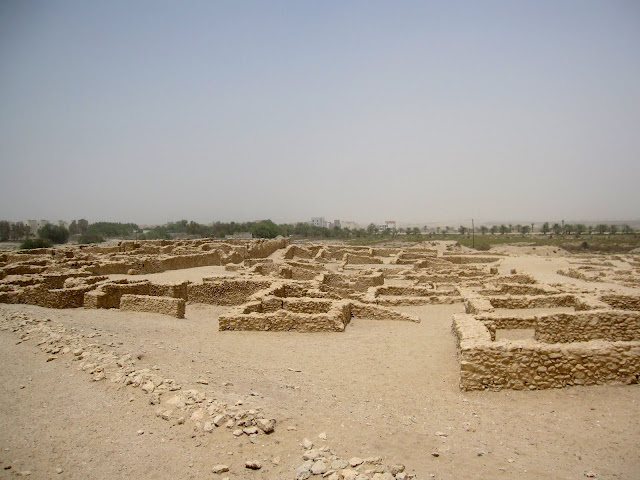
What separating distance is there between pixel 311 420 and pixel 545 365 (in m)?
4.28

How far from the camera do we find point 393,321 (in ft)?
45.7

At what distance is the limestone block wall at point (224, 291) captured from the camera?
17.2m

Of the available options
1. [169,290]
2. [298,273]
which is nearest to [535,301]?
[169,290]

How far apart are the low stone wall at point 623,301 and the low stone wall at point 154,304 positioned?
45.4ft

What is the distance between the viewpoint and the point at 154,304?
14867mm

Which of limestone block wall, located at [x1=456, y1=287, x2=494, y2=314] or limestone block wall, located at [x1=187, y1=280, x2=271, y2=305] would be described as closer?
limestone block wall, located at [x1=456, y1=287, x2=494, y2=314]

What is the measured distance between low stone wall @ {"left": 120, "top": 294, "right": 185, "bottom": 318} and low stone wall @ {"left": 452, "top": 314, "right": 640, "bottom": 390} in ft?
33.3

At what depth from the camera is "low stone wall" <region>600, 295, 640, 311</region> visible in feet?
43.9

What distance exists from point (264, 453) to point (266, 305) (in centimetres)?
895

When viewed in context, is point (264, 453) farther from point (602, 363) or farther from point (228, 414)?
point (602, 363)

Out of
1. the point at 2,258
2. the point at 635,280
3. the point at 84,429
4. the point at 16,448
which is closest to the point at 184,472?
the point at 84,429

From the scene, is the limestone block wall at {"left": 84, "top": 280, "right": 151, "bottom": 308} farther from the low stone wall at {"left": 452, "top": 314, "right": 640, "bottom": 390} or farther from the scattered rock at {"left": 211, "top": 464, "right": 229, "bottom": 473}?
the low stone wall at {"left": 452, "top": 314, "right": 640, "bottom": 390}

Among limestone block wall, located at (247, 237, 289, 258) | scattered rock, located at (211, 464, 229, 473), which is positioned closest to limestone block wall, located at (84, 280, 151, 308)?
scattered rock, located at (211, 464, 229, 473)

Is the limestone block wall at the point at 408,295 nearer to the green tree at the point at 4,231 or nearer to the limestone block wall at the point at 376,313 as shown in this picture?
the limestone block wall at the point at 376,313
